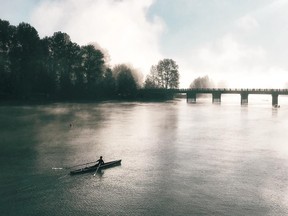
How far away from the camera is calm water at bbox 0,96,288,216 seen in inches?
1005

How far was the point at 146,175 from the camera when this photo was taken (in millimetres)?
34125

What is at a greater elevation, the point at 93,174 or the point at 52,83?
the point at 52,83

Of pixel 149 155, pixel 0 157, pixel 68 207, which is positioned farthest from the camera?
pixel 149 155

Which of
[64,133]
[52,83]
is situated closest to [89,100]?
[52,83]

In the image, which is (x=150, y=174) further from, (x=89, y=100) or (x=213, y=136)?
(x=89, y=100)

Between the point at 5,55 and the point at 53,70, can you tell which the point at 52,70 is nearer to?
the point at 53,70

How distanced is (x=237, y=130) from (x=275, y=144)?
16828 mm

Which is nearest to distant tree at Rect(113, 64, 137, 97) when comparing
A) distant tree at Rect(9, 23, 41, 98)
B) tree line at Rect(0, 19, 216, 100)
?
tree line at Rect(0, 19, 216, 100)

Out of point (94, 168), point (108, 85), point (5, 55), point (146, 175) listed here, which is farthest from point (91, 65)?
point (146, 175)

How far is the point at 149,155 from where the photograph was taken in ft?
144

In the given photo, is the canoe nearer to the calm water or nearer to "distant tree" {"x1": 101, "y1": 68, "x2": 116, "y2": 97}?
the calm water

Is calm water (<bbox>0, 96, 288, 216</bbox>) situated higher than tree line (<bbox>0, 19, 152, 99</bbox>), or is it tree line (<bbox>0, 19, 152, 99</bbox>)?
tree line (<bbox>0, 19, 152, 99</bbox>)

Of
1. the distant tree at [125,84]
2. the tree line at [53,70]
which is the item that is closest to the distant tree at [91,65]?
the tree line at [53,70]

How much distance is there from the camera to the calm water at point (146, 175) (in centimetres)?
2553
